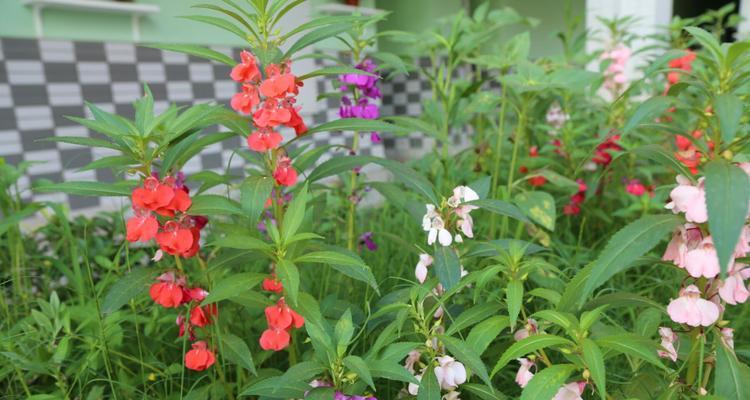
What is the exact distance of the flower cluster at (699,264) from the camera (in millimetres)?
539

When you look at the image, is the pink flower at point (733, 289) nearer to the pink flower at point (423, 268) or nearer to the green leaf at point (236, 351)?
the pink flower at point (423, 268)

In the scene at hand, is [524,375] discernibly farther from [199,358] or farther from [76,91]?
[76,91]

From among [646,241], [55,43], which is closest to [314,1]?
[55,43]

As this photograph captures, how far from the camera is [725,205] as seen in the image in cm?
44

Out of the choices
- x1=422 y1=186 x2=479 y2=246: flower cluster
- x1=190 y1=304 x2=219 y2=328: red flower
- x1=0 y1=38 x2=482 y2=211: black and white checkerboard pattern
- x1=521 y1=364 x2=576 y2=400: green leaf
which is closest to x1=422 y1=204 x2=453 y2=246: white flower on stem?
x1=422 y1=186 x2=479 y2=246: flower cluster

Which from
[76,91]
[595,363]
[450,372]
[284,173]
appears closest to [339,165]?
[284,173]

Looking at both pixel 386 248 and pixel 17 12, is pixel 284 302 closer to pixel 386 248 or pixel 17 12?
pixel 386 248

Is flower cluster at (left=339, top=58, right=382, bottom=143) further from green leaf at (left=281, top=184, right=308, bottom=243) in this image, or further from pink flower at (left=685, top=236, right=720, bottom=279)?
pink flower at (left=685, top=236, right=720, bottom=279)

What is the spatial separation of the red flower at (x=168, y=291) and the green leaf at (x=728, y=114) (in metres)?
0.63

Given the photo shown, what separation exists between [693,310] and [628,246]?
123 millimetres

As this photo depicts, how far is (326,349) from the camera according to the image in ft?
1.99

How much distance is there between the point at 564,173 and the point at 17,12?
197 centimetres

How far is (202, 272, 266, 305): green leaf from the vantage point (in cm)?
61

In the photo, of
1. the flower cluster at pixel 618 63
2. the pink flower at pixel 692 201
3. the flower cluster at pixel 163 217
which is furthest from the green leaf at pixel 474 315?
the flower cluster at pixel 618 63
